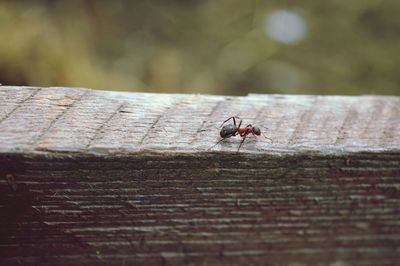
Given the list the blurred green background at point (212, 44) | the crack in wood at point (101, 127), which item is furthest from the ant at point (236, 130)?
the blurred green background at point (212, 44)

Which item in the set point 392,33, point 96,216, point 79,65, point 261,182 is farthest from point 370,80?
point 96,216

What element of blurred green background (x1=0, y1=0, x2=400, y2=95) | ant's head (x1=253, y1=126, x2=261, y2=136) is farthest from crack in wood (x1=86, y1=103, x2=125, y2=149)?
blurred green background (x1=0, y1=0, x2=400, y2=95)

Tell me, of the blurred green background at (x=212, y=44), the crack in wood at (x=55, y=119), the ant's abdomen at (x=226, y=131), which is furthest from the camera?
the blurred green background at (x=212, y=44)

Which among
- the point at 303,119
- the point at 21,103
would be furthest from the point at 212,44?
the point at 21,103

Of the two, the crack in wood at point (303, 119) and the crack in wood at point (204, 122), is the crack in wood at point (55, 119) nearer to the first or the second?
the crack in wood at point (204, 122)

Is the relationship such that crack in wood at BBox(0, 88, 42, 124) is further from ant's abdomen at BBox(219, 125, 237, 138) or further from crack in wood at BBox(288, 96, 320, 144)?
crack in wood at BBox(288, 96, 320, 144)
